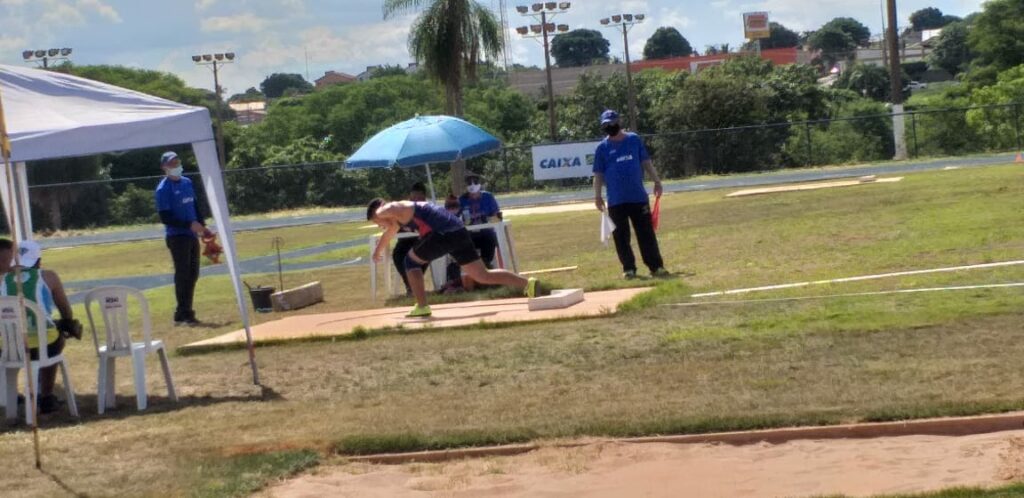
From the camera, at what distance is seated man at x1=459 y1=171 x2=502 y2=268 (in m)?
16.5

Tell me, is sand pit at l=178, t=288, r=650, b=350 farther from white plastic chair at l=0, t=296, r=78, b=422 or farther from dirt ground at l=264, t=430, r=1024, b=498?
dirt ground at l=264, t=430, r=1024, b=498

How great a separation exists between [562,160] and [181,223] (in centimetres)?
3248

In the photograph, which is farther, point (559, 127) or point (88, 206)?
point (559, 127)

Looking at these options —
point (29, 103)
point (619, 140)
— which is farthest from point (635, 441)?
point (619, 140)

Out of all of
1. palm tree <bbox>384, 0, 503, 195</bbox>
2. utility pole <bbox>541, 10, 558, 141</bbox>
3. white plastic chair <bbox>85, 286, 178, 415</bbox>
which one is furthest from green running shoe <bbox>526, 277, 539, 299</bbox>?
utility pole <bbox>541, 10, 558, 141</bbox>

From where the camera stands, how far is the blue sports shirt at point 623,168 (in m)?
15.2

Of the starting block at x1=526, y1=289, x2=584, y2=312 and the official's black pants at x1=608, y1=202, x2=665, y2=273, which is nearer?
the starting block at x1=526, y1=289, x2=584, y2=312

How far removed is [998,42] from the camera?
7044 cm

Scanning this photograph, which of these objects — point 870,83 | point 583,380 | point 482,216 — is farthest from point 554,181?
point 870,83

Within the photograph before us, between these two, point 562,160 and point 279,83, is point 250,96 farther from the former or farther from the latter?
point 562,160

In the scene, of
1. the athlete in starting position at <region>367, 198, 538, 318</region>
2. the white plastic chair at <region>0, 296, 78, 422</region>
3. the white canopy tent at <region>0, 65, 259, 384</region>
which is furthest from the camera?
the athlete in starting position at <region>367, 198, 538, 318</region>

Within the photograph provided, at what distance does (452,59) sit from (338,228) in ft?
26.1

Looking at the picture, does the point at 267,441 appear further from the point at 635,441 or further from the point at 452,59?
the point at 452,59

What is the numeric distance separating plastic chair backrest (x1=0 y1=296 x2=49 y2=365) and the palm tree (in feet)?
68.0
